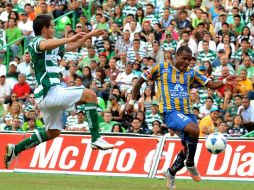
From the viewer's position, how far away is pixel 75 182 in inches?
757

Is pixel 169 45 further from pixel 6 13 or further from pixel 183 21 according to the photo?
pixel 6 13

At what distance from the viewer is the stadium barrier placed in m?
21.1

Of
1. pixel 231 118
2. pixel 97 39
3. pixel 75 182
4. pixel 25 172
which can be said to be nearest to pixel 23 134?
pixel 25 172

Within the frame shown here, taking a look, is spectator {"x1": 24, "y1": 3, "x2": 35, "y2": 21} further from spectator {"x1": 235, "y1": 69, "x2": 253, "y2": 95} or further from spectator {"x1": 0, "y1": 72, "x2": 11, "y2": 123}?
spectator {"x1": 235, "y1": 69, "x2": 253, "y2": 95}

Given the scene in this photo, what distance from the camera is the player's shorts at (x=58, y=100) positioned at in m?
16.7

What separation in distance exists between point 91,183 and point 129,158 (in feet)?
8.67

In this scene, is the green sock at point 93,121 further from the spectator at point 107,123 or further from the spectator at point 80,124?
the spectator at point 80,124

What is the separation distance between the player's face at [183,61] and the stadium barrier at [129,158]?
3.86 meters

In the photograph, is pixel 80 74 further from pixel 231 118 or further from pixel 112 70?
pixel 231 118

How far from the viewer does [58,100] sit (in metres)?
16.7

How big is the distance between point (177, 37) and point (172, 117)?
36.7ft

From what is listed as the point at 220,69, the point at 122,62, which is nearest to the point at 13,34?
the point at 122,62

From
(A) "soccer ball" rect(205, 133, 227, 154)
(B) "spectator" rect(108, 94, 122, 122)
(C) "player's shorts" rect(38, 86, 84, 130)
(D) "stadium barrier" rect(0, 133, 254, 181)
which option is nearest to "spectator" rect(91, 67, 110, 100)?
(B) "spectator" rect(108, 94, 122, 122)

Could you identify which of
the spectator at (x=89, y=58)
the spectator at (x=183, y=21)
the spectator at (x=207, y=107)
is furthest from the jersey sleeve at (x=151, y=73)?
the spectator at (x=183, y=21)
